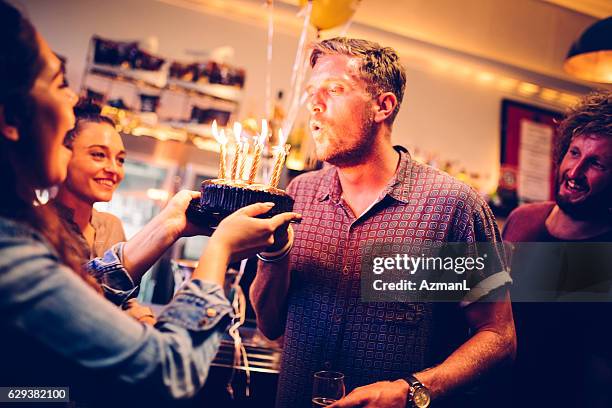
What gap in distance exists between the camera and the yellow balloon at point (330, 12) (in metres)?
2.93

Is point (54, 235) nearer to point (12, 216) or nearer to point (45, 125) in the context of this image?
point (12, 216)

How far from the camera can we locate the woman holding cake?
83cm

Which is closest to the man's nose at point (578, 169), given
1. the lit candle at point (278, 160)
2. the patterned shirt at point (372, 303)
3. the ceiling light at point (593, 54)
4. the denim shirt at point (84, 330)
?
the patterned shirt at point (372, 303)

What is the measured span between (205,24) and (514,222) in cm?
378

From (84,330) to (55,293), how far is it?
Answer: 87mm

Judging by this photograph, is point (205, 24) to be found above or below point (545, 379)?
above

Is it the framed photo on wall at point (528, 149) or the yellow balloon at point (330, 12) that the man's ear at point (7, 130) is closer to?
the yellow balloon at point (330, 12)

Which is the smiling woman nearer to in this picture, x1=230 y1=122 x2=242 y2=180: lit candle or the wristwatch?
x1=230 y1=122 x2=242 y2=180: lit candle

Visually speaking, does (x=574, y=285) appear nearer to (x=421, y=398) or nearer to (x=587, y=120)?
(x=587, y=120)

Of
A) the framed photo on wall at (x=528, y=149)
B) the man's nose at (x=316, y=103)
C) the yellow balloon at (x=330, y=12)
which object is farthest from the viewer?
the framed photo on wall at (x=528, y=149)

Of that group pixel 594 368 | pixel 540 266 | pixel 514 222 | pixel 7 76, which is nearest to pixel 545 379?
pixel 594 368

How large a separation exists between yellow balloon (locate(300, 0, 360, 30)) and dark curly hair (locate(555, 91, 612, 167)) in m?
1.53

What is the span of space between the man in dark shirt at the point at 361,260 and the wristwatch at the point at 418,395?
31 mm

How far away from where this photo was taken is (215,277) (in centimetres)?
105
